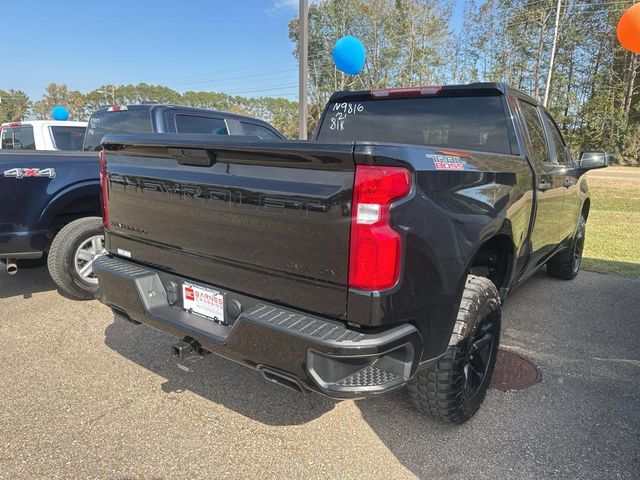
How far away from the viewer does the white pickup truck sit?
7.66 m

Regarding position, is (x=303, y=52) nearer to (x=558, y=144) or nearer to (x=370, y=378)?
(x=558, y=144)

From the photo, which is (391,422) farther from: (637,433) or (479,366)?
(637,433)

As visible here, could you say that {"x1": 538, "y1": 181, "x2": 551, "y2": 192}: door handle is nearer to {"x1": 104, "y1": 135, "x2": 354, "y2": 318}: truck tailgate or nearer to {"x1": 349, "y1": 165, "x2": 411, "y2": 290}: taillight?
{"x1": 349, "y1": 165, "x2": 411, "y2": 290}: taillight

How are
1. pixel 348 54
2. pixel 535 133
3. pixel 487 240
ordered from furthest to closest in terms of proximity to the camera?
pixel 348 54 < pixel 535 133 < pixel 487 240

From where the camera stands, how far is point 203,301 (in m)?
2.31

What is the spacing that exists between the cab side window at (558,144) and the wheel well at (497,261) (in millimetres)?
1697

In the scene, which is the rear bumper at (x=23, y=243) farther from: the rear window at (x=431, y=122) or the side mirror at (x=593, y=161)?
the side mirror at (x=593, y=161)

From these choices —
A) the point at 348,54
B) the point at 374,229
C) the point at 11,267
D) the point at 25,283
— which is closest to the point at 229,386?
the point at 374,229

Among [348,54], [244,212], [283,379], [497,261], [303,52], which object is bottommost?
[283,379]

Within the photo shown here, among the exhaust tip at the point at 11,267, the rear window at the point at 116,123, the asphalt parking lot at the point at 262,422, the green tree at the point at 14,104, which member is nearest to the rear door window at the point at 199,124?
the rear window at the point at 116,123

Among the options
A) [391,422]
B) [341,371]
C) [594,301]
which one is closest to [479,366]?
[391,422]

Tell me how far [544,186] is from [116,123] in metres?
4.92

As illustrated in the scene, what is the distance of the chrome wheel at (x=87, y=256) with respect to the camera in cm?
430

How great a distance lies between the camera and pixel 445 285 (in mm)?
2020
